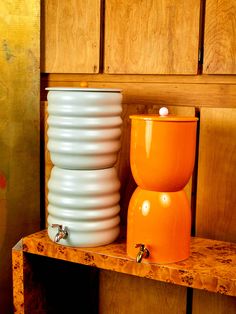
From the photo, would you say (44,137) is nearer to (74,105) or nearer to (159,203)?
(74,105)

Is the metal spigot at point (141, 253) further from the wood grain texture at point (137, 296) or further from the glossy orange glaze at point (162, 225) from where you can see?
the wood grain texture at point (137, 296)

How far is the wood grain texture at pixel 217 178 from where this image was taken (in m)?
1.75

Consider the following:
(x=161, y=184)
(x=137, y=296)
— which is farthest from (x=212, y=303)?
(x=161, y=184)

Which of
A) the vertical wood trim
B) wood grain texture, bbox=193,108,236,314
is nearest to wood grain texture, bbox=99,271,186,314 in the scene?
wood grain texture, bbox=193,108,236,314

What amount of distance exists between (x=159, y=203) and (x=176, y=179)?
0.32 ft

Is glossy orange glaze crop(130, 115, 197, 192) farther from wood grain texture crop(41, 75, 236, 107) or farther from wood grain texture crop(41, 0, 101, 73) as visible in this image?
wood grain texture crop(41, 0, 101, 73)

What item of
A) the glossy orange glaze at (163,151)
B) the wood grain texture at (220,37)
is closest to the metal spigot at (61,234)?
the glossy orange glaze at (163,151)

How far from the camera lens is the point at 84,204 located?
167 centimetres

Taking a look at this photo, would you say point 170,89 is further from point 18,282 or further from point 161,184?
point 18,282

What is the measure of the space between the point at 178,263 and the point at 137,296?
524mm

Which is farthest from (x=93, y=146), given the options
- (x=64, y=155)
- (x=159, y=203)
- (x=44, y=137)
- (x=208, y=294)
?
(x=208, y=294)

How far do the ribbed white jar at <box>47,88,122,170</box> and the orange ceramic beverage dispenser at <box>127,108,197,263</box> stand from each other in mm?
122

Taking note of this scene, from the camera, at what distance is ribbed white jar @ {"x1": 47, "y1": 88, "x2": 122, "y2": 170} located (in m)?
1.63

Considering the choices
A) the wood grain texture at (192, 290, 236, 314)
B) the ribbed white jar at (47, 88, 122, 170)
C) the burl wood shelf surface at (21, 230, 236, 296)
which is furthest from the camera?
the wood grain texture at (192, 290, 236, 314)
